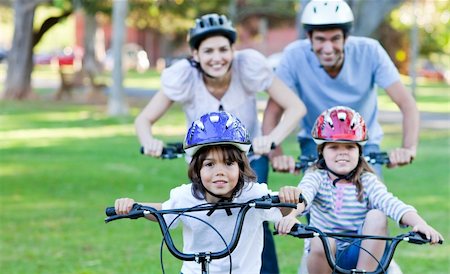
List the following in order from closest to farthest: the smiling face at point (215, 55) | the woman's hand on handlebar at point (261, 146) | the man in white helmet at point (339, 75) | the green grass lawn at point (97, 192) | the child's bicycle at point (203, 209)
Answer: the child's bicycle at point (203, 209)
the woman's hand on handlebar at point (261, 146)
the smiling face at point (215, 55)
the man in white helmet at point (339, 75)
the green grass lawn at point (97, 192)

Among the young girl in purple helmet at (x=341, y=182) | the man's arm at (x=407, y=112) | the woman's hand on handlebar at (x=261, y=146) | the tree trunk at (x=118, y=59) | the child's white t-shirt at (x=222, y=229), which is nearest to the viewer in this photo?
the child's white t-shirt at (x=222, y=229)

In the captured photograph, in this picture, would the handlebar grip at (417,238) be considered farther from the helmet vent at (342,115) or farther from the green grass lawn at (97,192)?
the green grass lawn at (97,192)

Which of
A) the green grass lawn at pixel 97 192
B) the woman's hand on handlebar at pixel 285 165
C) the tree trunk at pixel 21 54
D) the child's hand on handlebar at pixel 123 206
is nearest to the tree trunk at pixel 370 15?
the green grass lawn at pixel 97 192

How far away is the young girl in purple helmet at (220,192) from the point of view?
5246mm

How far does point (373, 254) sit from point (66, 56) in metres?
64.3

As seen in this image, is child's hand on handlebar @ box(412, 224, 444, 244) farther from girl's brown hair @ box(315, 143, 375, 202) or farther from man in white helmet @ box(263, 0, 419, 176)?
man in white helmet @ box(263, 0, 419, 176)

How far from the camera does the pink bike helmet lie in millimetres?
6137

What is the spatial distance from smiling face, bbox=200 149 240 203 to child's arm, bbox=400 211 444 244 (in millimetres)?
915

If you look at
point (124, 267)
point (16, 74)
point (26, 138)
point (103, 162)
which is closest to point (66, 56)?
point (16, 74)

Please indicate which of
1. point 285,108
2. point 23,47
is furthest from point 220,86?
point 23,47

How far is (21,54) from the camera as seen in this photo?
35094 mm

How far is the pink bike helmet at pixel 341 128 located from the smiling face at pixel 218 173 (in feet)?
3.21

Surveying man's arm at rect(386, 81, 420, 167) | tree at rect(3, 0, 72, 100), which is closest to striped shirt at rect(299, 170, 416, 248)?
man's arm at rect(386, 81, 420, 167)

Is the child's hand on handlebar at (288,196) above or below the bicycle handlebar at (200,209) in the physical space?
above
